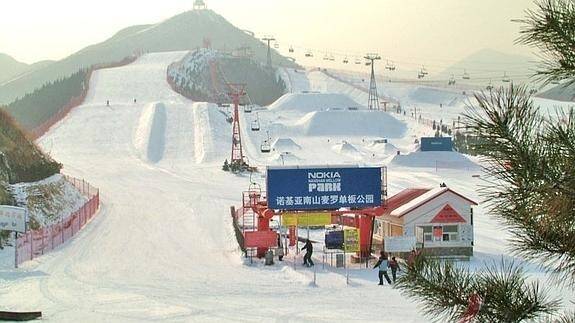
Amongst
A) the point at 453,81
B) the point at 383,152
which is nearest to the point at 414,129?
the point at 383,152

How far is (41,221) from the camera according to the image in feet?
88.8

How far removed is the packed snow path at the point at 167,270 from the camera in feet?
50.9

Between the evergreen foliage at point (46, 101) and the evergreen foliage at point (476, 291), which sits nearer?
the evergreen foliage at point (476, 291)

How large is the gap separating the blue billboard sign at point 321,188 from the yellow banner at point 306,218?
164mm

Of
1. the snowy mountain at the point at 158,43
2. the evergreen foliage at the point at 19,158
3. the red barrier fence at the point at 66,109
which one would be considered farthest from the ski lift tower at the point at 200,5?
the evergreen foliage at the point at 19,158

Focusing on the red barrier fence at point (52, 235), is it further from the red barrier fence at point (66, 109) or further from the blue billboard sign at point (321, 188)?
the red barrier fence at point (66, 109)

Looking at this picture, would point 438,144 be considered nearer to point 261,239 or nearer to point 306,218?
point 306,218

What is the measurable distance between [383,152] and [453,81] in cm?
4526

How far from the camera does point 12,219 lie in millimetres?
21484

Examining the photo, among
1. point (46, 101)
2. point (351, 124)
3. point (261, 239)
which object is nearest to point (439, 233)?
point (261, 239)

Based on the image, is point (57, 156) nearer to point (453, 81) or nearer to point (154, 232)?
point (154, 232)

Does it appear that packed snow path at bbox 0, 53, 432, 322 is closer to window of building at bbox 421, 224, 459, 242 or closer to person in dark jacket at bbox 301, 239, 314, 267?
person in dark jacket at bbox 301, 239, 314, 267

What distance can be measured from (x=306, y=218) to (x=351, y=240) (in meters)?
1.46

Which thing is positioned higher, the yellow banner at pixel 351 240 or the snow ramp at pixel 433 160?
the snow ramp at pixel 433 160
